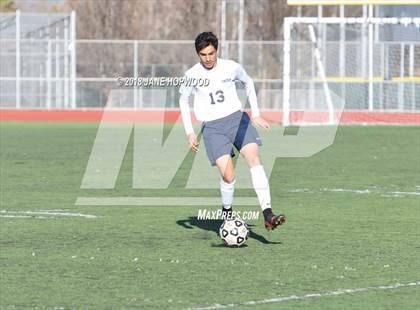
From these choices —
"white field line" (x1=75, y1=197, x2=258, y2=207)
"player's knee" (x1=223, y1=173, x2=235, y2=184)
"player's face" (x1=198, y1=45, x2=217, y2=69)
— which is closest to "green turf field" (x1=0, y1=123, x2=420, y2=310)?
"white field line" (x1=75, y1=197, x2=258, y2=207)

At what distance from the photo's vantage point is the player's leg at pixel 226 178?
11641 mm

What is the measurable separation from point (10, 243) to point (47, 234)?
74 cm

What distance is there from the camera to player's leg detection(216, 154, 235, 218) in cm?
1164

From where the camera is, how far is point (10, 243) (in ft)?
36.4

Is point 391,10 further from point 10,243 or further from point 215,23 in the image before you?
point 10,243

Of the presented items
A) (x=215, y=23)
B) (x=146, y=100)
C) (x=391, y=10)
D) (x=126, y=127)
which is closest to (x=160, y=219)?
(x=126, y=127)

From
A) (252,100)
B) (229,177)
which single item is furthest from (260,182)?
(252,100)

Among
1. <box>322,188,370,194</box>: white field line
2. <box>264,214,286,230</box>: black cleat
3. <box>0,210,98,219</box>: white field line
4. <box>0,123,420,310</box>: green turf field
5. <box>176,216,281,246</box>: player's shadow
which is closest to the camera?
<box>0,123,420,310</box>: green turf field

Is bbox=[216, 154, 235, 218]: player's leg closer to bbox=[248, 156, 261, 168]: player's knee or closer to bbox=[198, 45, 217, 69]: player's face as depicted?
bbox=[248, 156, 261, 168]: player's knee

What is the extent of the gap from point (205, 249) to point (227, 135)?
1361mm

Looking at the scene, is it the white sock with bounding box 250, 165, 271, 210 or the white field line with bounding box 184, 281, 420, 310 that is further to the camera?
the white sock with bounding box 250, 165, 271, 210

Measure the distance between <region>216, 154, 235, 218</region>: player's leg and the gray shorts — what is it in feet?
0.18

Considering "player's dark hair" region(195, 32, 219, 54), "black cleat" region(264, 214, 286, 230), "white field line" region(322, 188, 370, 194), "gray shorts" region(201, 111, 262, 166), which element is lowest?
"white field line" region(322, 188, 370, 194)

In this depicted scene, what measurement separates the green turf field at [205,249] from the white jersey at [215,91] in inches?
46.1
